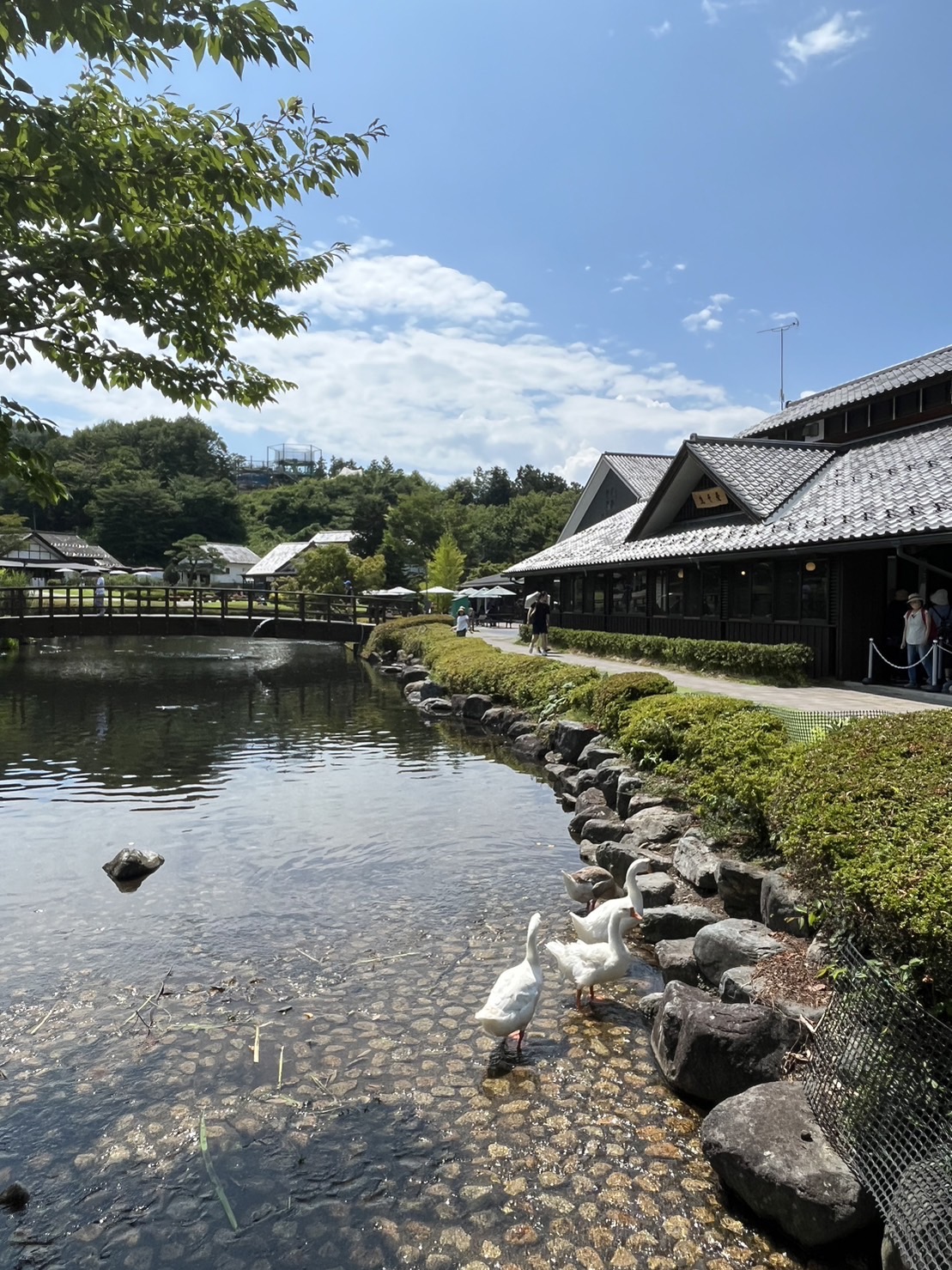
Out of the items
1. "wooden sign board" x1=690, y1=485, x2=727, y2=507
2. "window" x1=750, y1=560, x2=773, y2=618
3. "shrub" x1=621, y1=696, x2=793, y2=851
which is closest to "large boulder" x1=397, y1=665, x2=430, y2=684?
"wooden sign board" x1=690, y1=485, x2=727, y2=507

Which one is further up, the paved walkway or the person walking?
the person walking

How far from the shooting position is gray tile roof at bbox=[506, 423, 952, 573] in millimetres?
Result: 14156

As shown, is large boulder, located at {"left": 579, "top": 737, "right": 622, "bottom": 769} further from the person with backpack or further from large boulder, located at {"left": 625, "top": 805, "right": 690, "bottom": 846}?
Result: the person with backpack

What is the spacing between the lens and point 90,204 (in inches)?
136

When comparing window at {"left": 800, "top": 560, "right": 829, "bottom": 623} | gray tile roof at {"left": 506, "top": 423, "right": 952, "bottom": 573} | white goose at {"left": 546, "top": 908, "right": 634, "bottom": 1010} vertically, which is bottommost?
white goose at {"left": 546, "top": 908, "right": 634, "bottom": 1010}

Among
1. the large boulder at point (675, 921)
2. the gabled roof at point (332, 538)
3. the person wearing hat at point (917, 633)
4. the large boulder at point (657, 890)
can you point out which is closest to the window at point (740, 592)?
the person wearing hat at point (917, 633)

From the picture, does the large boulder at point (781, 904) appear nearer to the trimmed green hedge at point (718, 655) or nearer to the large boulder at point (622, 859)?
the large boulder at point (622, 859)

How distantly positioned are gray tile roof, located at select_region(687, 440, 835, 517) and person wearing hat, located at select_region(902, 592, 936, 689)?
488 cm

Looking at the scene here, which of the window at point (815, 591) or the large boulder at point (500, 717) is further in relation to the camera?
the large boulder at point (500, 717)

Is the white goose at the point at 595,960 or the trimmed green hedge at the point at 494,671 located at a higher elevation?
the trimmed green hedge at the point at 494,671

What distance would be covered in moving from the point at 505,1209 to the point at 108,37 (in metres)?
5.66

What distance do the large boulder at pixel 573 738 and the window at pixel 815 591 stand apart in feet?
16.9

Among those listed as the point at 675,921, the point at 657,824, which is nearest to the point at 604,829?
the point at 657,824

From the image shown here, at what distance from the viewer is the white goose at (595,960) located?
253 inches
